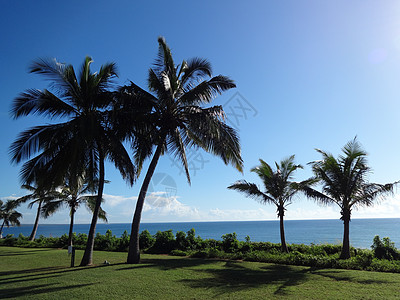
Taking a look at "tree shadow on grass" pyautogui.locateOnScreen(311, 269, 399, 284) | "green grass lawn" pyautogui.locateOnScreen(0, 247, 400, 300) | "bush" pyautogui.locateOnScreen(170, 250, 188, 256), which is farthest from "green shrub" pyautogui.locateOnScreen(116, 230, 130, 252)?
"tree shadow on grass" pyautogui.locateOnScreen(311, 269, 399, 284)

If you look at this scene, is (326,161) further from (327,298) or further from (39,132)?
(39,132)

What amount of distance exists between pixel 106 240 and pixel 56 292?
11431mm

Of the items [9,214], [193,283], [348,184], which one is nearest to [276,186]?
[348,184]

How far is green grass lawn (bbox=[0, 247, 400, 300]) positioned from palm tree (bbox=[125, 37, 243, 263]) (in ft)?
9.39

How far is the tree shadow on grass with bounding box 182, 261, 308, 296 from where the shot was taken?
702 centimetres

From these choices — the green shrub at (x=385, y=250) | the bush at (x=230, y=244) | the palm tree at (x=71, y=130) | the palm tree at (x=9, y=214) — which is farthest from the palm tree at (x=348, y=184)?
the palm tree at (x=9, y=214)

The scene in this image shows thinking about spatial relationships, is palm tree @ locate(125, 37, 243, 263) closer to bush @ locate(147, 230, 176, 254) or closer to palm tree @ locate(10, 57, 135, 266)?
palm tree @ locate(10, 57, 135, 266)

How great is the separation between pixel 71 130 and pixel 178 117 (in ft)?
14.8

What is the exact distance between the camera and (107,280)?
7.68 metres

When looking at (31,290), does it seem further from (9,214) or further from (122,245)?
(9,214)

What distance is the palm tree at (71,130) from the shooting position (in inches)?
407

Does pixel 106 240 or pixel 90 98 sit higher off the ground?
pixel 90 98

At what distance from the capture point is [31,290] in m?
6.58

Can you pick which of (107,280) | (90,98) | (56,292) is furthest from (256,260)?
(90,98)
